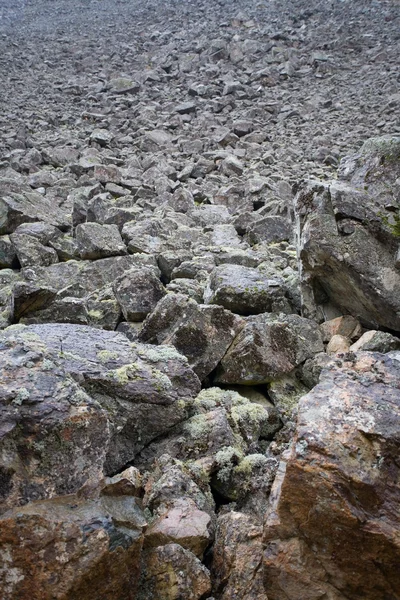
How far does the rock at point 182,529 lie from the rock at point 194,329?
91.3 inches

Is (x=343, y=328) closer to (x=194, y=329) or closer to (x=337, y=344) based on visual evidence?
(x=337, y=344)

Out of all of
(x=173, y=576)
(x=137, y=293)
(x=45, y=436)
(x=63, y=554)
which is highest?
(x=45, y=436)

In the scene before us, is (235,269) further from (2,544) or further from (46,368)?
(2,544)

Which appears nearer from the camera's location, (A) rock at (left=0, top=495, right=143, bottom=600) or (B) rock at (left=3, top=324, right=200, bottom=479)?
(A) rock at (left=0, top=495, right=143, bottom=600)

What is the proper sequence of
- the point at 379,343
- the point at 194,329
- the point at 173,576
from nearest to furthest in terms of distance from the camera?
the point at 173,576, the point at 379,343, the point at 194,329

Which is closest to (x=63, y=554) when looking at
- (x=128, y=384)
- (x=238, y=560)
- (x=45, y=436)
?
(x=45, y=436)

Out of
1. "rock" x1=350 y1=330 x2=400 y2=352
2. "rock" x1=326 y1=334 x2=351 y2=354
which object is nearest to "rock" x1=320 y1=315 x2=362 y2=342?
"rock" x1=326 y1=334 x2=351 y2=354

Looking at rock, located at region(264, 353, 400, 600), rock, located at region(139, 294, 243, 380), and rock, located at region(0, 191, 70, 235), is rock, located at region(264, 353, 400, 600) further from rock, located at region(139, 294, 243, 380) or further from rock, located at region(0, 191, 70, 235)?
rock, located at region(0, 191, 70, 235)

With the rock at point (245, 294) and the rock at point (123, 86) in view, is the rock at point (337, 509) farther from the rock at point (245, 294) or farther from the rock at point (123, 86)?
the rock at point (123, 86)

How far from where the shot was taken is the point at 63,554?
302 centimetres

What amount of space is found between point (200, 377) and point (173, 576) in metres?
2.81

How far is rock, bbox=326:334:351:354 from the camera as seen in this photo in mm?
6432

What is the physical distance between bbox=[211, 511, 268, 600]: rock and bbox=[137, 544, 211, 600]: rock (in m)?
0.14

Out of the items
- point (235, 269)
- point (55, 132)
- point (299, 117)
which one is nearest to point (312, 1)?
point (299, 117)
